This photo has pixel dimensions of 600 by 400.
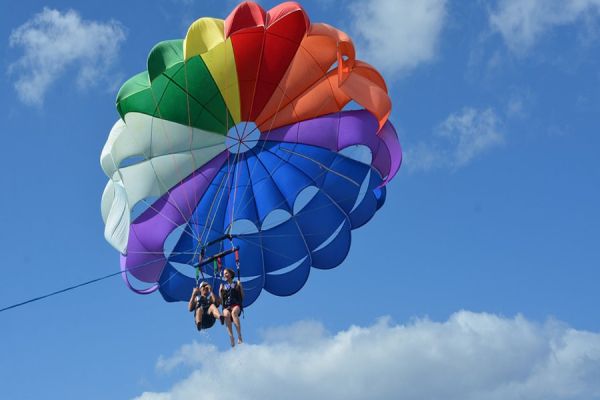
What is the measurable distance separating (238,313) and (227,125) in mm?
3638

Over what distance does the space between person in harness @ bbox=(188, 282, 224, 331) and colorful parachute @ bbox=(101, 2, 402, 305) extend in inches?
37.5

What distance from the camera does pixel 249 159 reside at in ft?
55.9

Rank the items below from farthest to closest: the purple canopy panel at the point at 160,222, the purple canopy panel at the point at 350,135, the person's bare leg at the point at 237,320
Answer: the purple canopy panel at the point at 160,222 → the purple canopy panel at the point at 350,135 → the person's bare leg at the point at 237,320

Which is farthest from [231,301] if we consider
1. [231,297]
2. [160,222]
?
[160,222]

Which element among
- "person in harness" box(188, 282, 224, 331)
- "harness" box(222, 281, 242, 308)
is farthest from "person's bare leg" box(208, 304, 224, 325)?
"harness" box(222, 281, 242, 308)

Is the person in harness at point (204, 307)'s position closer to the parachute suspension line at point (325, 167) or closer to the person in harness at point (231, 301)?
the person in harness at point (231, 301)

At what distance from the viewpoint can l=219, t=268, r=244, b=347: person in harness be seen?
1470cm

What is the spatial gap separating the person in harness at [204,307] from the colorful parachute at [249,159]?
0.95 metres

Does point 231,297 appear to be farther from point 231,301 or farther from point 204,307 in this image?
point 204,307

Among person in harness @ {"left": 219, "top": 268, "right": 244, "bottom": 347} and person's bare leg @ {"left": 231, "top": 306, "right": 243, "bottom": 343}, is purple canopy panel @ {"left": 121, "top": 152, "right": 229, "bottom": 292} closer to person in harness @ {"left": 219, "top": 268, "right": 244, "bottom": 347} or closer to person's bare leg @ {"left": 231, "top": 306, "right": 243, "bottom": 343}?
person in harness @ {"left": 219, "top": 268, "right": 244, "bottom": 347}

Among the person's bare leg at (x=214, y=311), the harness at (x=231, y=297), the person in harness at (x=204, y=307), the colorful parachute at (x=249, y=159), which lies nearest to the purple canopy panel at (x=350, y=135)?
the colorful parachute at (x=249, y=159)

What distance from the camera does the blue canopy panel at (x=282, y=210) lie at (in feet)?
54.2

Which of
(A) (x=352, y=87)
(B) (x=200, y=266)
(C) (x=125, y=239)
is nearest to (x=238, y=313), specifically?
(B) (x=200, y=266)

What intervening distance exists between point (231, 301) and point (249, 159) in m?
3.10
